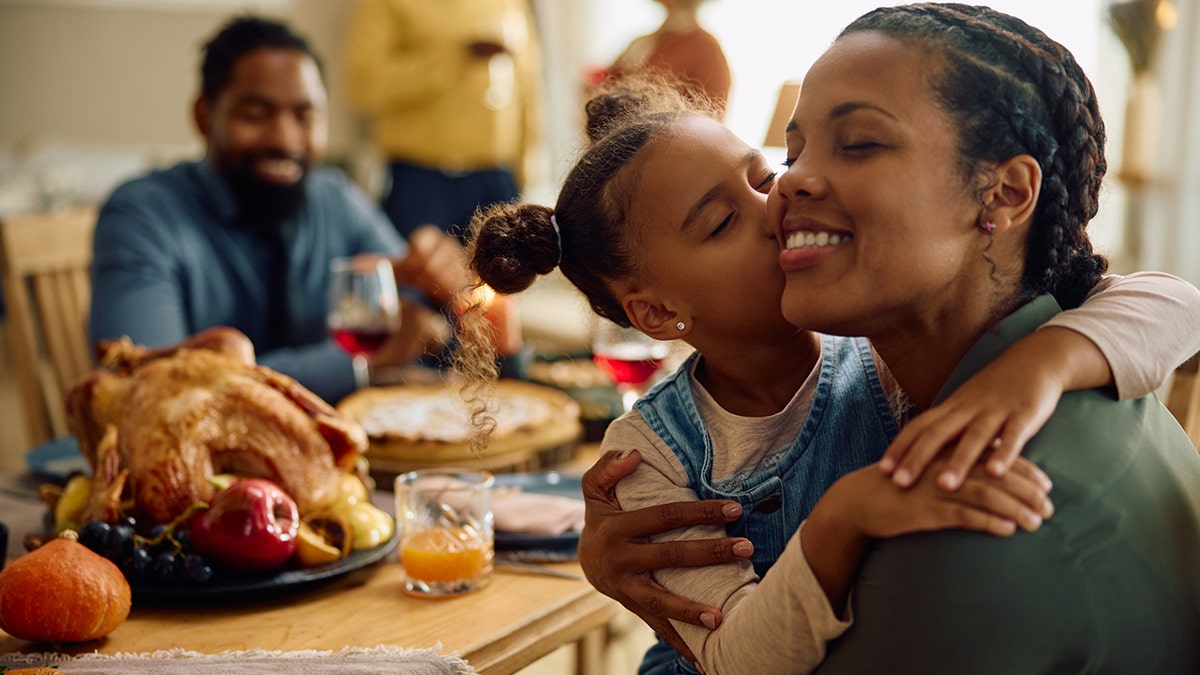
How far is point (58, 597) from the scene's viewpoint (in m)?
1.09

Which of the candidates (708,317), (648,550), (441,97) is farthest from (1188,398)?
(441,97)

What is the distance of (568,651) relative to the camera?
10.3ft

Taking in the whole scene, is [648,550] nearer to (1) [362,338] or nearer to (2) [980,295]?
(2) [980,295]

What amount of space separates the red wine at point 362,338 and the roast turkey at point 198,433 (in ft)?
1.92

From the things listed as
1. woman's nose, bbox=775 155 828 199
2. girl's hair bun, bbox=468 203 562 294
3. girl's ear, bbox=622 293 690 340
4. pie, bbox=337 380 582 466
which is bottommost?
pie, bbox=337 380 582 466

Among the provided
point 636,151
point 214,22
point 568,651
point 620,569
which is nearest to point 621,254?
point 636,151

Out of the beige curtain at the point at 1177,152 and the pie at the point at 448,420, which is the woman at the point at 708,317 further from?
the beige curtain at the point at 1177,152

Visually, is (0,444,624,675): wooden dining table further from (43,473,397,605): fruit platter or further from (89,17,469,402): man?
(89,17,469,402): man

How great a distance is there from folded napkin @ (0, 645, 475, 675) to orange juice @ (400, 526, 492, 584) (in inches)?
7.1

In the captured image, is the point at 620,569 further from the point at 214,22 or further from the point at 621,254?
the point at 214,22

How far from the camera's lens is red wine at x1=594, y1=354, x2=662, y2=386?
1.85 meters

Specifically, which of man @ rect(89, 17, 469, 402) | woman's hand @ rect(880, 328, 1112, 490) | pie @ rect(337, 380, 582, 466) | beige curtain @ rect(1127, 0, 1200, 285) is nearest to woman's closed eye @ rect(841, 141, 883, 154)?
woman's hand @ rect(880, 328, 1112, 490)

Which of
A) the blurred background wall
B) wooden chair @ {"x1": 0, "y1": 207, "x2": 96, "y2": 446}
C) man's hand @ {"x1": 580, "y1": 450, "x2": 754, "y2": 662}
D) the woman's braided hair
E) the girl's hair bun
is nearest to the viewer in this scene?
the woman's braided hair

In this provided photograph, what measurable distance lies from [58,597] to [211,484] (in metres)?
0.26
